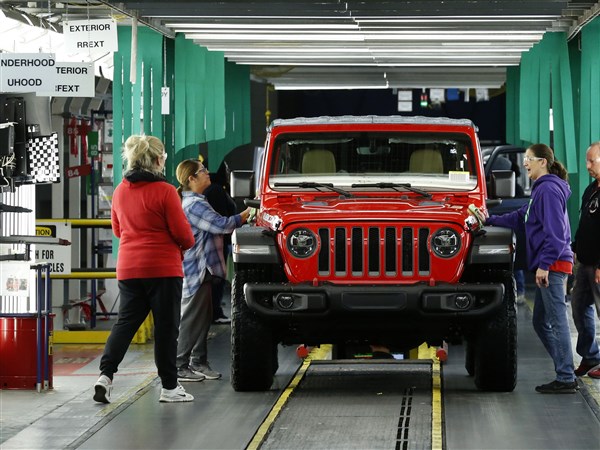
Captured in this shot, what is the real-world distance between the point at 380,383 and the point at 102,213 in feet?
25.2

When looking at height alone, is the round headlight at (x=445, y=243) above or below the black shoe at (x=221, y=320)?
above

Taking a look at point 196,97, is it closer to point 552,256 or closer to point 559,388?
point 552,256

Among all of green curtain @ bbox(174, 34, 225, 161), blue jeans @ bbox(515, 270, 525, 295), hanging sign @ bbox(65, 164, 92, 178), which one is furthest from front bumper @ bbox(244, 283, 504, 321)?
blue jeans @ bbox(515, 270, 525, 295)

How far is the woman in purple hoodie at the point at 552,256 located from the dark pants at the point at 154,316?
103 inches

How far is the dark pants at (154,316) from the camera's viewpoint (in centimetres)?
931

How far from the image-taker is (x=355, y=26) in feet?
50.5

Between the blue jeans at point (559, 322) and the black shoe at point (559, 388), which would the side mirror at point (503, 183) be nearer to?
the blue jeans at point (559, 322)

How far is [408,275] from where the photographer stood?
382 inches

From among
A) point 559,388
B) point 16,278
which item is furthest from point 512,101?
point 16,278

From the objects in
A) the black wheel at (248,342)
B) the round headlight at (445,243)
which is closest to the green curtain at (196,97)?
the black wheel at (248,342)

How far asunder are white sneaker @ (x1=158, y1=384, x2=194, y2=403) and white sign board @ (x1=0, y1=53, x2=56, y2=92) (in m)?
2.92

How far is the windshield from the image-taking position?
10727 millimetres

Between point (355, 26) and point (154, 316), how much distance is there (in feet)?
22.3

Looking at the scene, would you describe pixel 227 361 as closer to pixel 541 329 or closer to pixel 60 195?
pixel 541 329
